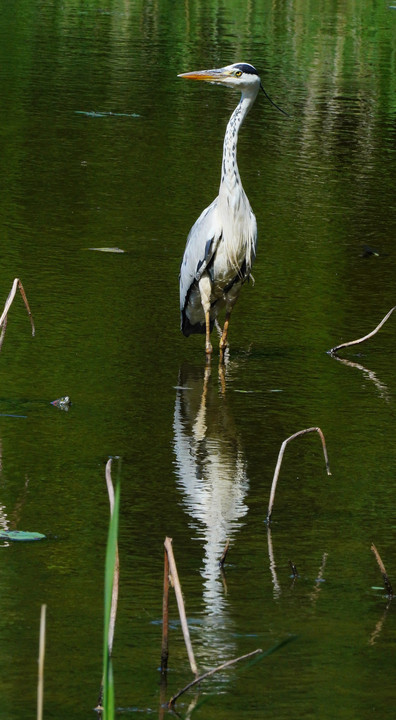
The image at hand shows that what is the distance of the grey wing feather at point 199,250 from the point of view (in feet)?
25.1

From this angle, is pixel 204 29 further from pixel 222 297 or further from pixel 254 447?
pixel 254 447

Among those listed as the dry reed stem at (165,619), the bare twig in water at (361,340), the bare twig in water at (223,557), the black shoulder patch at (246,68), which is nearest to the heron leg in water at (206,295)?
the bare twig in water at (361,340)

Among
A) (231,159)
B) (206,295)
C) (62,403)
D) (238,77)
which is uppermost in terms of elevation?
(238,77)

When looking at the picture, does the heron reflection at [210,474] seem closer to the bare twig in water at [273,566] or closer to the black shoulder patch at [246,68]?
the bare twig in water at [273,566]

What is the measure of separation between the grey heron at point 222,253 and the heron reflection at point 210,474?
43cm

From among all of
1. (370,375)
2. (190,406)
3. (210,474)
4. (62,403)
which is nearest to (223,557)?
(210,474)

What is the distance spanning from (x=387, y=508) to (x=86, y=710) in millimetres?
2206

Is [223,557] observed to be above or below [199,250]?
below

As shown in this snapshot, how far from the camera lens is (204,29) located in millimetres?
21969

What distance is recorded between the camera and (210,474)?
6.00 metres

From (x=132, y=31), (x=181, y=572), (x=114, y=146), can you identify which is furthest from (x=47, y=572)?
(x=132, y=31)

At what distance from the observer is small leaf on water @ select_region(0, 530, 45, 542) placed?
16.4 ft

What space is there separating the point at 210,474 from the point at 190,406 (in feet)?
3.21

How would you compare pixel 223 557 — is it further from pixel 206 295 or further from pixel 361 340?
pixel 206 295
